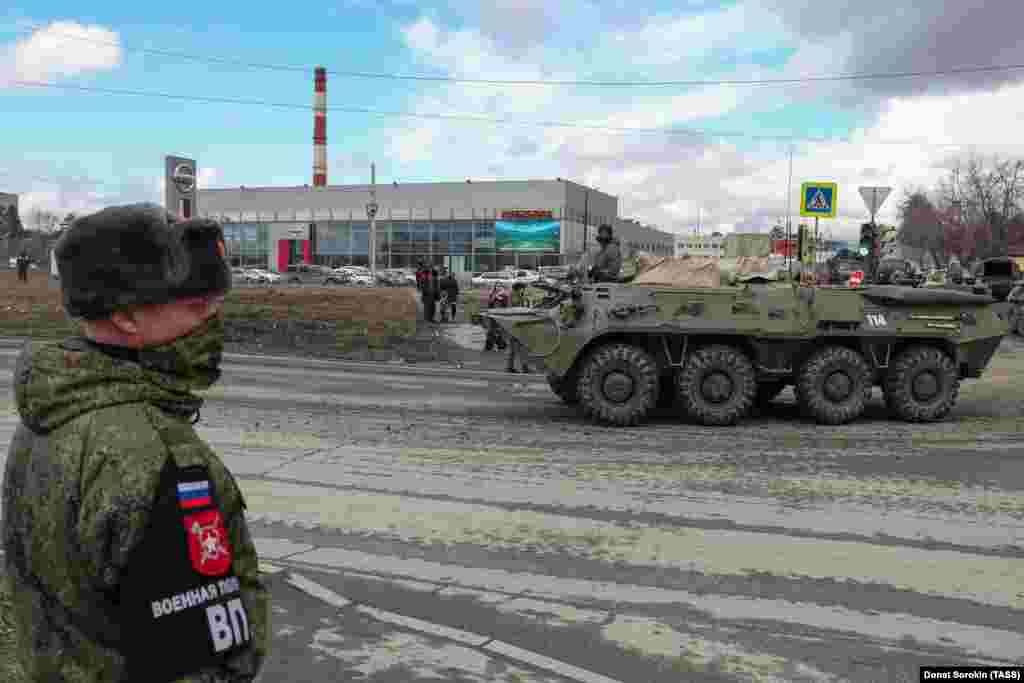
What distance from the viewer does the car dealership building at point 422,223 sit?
249ft

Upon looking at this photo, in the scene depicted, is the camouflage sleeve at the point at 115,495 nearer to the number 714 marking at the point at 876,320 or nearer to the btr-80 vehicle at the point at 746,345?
the btr-80 vehicle at the point at 746,345

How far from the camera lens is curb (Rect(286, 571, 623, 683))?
3.79m

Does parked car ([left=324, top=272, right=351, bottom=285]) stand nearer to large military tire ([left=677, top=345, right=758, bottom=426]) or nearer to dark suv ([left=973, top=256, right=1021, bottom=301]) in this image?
dark suv ([left=973, top=256, right=1021, bottom=301])

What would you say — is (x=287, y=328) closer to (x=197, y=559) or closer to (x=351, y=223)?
(x=197, y=559)

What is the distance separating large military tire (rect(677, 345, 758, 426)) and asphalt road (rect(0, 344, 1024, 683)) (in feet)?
0.80

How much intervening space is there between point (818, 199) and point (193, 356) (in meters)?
15.0

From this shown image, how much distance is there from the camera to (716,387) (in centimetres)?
1016

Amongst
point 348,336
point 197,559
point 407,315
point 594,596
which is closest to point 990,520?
point 594,596

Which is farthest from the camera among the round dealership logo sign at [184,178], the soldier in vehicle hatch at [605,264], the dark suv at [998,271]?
the dark suv at [998,271]

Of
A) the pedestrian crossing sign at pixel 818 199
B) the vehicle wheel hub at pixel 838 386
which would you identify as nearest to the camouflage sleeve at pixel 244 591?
the vehicle wheel hub at pixel 838 386

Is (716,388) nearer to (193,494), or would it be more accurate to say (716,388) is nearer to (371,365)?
(371,365)

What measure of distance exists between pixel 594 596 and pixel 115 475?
3.45m

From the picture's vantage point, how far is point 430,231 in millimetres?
80375

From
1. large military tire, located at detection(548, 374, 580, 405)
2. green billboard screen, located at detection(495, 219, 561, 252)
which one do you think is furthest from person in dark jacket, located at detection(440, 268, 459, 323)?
green billboard screen, located at detection(495, 219, 561, 252)
